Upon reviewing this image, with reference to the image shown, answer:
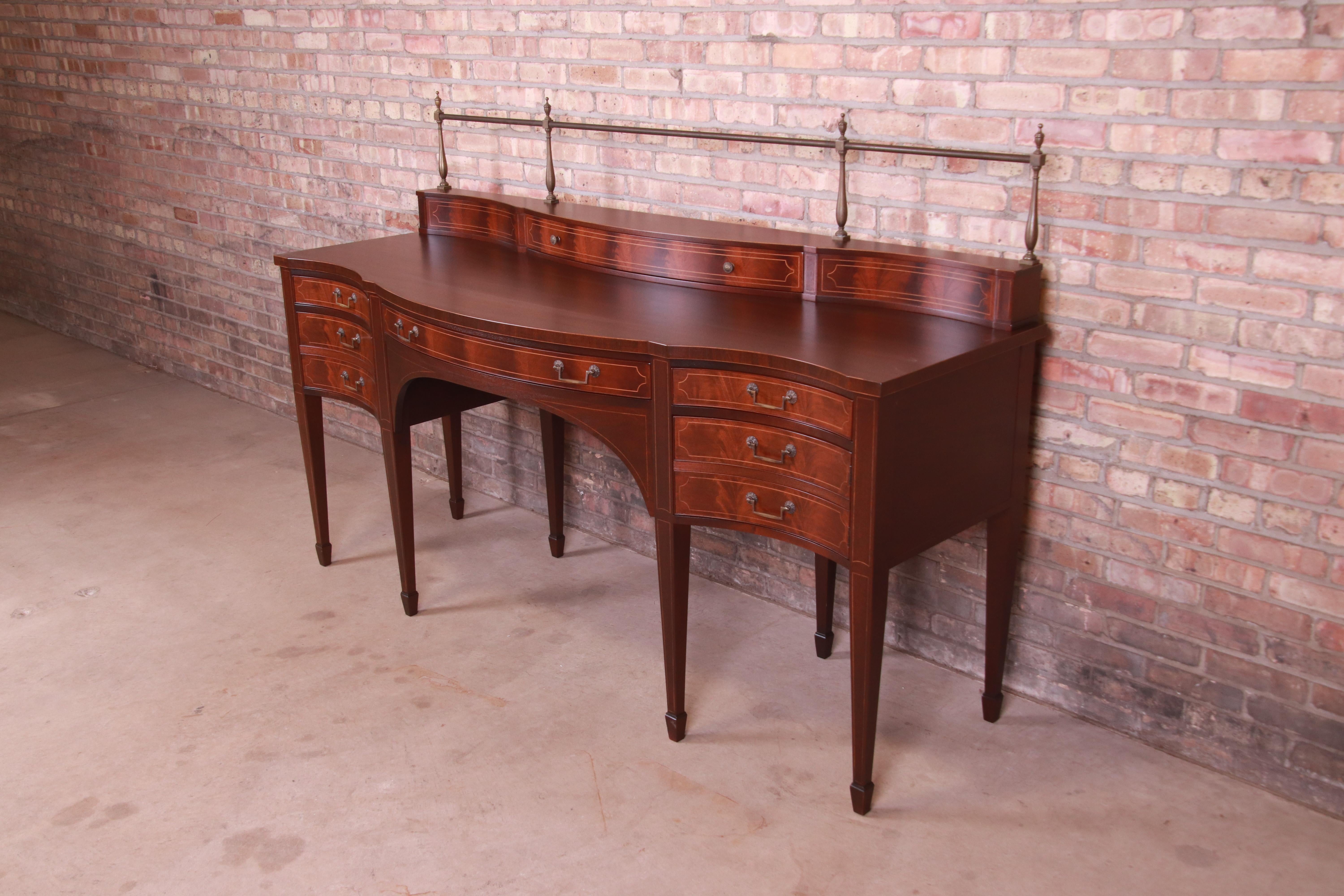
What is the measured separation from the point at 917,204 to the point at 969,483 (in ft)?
2.28

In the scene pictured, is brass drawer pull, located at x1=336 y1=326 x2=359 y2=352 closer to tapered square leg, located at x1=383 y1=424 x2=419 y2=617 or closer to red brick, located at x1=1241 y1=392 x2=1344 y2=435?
tapered square leg, located at x1=383 y1=424 x2=419 y2=617

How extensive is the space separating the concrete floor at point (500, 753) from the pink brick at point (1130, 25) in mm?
1488

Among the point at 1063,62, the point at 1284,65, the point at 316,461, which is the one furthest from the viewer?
the point at 316,461

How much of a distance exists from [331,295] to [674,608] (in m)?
1.37

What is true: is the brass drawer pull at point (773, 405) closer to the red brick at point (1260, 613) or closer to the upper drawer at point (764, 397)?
the upper drawer at point (764, 397)

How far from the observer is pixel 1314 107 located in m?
2.19

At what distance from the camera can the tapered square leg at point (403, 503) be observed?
10.8 ft

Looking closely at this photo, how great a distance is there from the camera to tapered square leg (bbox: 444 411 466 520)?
393 centimetres

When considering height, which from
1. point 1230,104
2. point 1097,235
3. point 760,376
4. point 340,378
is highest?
point 1230,104

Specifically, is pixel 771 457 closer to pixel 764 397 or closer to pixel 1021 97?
pixel 764 397

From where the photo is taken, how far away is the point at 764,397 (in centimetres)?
240

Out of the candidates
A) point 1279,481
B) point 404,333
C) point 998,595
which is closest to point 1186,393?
point 1279,481

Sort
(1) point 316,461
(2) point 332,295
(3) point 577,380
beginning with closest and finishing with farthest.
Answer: (3) point 577,380 → (2) point 332,295 → (1) point 316,461

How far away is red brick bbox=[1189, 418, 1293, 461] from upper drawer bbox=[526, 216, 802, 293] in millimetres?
921
